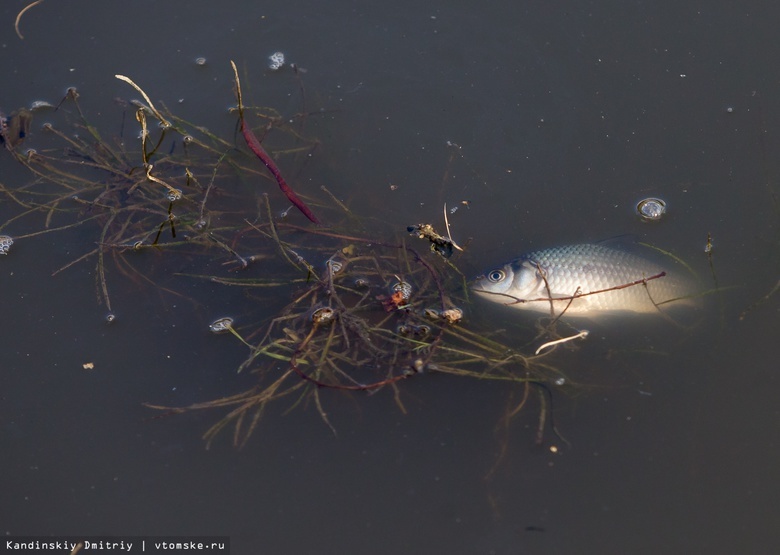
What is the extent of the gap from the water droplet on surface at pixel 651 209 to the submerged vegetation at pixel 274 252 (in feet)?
2.54

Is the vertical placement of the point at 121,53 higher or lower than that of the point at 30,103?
higher

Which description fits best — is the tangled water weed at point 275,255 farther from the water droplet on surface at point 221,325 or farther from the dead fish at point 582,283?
the dead fish at point 582,283

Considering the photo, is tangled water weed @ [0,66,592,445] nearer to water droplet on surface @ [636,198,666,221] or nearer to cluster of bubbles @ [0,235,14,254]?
cluster of bubbles @ [0,235,14,254]

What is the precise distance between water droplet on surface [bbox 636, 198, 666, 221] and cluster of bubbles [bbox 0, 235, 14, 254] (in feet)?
10.7

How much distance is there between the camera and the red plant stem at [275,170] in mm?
3320

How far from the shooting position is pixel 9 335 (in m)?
3.13

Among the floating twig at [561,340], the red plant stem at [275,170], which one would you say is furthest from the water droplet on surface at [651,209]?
the red plant stem at [275,170]

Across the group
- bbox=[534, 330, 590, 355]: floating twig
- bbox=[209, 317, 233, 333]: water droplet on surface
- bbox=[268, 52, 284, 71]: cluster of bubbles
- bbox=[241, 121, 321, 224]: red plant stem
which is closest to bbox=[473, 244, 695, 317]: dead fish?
bbox=[534, 330, 590, 355]: floating twig

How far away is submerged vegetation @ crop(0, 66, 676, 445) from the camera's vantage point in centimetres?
293

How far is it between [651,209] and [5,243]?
3.36 metres

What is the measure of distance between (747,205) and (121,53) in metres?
3.74

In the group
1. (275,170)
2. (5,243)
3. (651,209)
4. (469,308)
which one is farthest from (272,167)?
(651,209)

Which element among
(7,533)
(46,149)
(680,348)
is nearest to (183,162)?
(46,149)

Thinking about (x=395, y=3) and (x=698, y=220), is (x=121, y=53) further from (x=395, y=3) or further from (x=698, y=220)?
(x=698, y=220)
